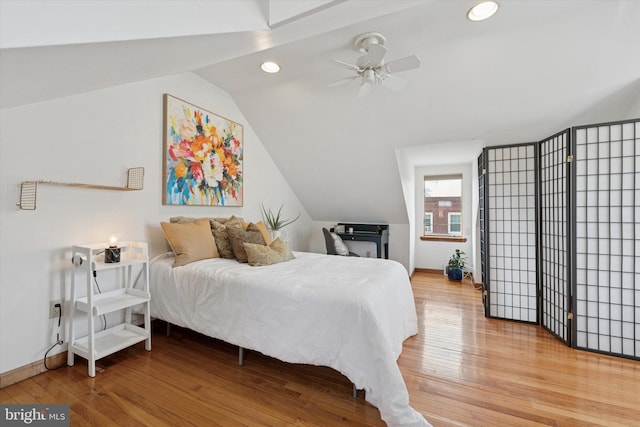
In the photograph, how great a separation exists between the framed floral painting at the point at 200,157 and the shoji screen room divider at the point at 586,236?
3.42 m

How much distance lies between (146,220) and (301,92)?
2151 mm

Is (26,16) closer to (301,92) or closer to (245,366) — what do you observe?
(245,366)

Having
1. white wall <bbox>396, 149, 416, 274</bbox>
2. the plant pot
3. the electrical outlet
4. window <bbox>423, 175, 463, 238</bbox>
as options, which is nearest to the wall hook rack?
the electrical outlet


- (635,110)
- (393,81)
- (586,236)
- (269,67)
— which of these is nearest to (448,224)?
(586,236)

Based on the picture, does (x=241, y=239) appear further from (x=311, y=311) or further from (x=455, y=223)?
(x=455, y=223)

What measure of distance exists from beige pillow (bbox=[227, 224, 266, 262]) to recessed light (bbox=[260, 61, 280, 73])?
165 cm

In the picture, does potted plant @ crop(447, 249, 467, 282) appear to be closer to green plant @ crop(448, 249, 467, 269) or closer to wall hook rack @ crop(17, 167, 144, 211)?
green plant @ crop(448, 249, 467, 269)

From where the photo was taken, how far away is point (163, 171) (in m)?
2.72

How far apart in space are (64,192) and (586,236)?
4.31 m

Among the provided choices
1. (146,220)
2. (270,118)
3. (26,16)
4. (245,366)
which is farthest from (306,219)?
(26,16)

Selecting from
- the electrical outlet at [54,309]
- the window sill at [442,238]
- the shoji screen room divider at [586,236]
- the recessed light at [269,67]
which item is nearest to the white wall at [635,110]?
the shoji screen room divider at [586,236]

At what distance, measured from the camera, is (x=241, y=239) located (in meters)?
2.65

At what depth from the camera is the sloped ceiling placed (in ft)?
4.30

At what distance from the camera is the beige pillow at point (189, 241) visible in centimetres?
244
